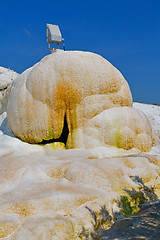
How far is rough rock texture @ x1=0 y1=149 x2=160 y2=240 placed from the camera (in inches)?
90.7

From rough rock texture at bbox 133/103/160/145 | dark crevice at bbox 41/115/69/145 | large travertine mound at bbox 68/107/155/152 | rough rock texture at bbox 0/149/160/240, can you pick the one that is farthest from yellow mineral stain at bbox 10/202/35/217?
rough rock texture at bbox 133/103/160/145

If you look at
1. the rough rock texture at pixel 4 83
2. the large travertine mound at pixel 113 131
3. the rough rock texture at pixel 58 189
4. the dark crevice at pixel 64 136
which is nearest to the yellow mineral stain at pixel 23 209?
the rough rock texture at pixel 58 189

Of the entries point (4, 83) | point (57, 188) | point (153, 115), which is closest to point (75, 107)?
point (57, 188)

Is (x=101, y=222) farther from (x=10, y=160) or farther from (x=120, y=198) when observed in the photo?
(x=10, y=160)

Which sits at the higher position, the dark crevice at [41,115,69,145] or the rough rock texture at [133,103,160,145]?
the dark crevice at [41,115,69,145]

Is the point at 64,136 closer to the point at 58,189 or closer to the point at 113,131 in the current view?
the point at 113,131

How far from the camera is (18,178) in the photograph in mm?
3438

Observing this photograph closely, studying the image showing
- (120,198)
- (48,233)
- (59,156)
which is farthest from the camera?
(59,156)

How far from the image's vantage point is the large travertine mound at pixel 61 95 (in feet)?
18.1

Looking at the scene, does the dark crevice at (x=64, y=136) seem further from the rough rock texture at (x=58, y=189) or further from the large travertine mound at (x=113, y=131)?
the rough rock texture at (x=58, y=189)

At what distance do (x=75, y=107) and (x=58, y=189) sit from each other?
2908mm

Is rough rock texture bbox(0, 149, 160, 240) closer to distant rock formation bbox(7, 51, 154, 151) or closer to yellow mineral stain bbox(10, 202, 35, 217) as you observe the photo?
yellow mineral stain bbox(10, 202, 35, 217)

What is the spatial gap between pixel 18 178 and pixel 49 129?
2242 millimetres

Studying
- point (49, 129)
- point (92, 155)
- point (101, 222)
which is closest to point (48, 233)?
point (101, 222)
